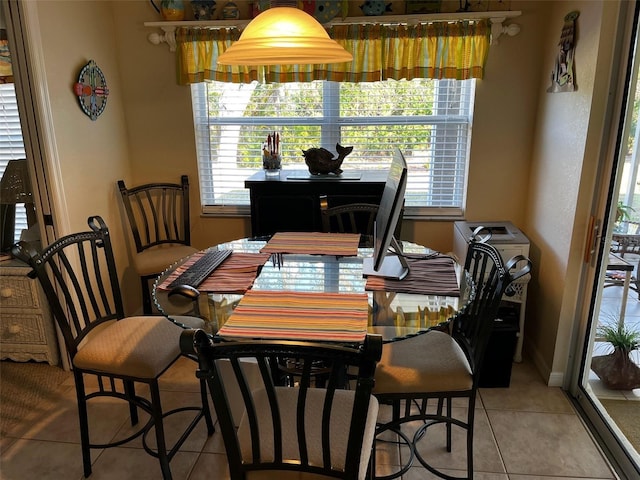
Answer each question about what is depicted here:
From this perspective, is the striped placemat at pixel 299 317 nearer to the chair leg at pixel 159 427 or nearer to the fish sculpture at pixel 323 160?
the chair leg at pixel 159 427

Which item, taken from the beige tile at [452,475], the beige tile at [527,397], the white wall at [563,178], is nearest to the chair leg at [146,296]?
the beige tile at [452,475]

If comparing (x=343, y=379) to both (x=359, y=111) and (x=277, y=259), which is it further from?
(x=359, y=111)

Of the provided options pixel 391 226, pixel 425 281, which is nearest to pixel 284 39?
pixel 391 226

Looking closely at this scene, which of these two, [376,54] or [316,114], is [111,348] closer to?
[316,114]

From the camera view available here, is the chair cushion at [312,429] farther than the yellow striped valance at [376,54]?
No

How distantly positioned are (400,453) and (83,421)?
1.35m

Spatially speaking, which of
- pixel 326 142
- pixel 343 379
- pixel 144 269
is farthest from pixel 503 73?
pixel 144 269

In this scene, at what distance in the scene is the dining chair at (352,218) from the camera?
8.80 ft

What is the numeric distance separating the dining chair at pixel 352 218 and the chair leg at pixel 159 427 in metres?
1.15

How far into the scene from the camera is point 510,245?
2730 millimetres

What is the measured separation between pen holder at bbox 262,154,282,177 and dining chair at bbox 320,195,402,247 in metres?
0.45

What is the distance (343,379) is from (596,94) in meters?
1.72

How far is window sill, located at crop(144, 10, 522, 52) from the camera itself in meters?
2.81

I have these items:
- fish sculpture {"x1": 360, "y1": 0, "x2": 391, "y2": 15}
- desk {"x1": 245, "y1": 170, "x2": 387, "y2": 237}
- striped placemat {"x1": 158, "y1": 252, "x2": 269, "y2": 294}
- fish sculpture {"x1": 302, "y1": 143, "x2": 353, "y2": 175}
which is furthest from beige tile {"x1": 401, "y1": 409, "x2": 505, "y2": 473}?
fish sculpture {"x1": 360, "y1": 0, "x2": 391, "y2": 15}
